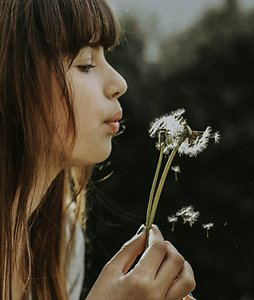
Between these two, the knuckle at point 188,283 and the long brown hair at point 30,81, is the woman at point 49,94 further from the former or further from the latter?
the knuckle at point 188,283

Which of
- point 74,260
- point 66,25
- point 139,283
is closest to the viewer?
point 139,283

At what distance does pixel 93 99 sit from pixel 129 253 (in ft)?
0.72

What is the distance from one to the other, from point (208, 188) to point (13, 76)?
34cm

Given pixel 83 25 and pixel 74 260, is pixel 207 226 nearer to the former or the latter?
pixel 83 25

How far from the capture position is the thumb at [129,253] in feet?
2.79

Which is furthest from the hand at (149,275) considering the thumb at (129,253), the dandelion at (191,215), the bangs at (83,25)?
the bangs at (83,25)

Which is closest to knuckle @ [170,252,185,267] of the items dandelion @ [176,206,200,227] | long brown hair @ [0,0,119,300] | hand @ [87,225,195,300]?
hand @ [87,225,195,300]

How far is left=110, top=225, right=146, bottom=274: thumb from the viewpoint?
0.85 m

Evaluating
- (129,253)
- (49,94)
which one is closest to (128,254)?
(129,253)

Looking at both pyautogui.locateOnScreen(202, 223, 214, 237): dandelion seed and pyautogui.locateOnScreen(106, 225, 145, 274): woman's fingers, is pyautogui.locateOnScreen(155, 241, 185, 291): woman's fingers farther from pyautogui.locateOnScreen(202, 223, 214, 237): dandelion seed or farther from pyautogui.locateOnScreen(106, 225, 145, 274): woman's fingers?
pyautogui.locateOnScreen(202, 223, 214, 237): dandelion seed

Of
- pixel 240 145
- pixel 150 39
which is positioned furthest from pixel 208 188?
pixel 150 39

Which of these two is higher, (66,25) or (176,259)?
(66,25)

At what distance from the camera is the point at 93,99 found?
3.17ft

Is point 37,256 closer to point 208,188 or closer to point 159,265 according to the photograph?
point 208,188
